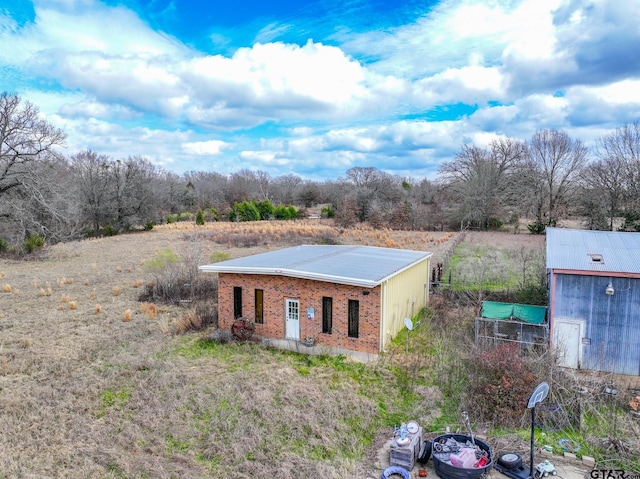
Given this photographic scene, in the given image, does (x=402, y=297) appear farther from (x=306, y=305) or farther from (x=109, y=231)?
(x=109, y=231)

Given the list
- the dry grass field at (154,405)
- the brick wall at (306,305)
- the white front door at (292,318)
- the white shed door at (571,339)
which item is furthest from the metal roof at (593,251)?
the white front door at (292,318)

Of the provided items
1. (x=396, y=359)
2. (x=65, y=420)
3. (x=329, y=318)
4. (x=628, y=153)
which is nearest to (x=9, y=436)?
(x=65, y=420)

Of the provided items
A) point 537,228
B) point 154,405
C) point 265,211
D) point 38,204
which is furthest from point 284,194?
point 154,405

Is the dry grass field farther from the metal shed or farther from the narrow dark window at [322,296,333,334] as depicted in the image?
the metal shed

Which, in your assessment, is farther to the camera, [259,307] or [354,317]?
[259,307]

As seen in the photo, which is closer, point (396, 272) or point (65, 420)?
point (65, 420)

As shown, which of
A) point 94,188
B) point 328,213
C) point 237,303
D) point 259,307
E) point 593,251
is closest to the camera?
point 593,251

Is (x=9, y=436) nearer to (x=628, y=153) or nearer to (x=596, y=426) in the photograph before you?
(x=596, y=426)
